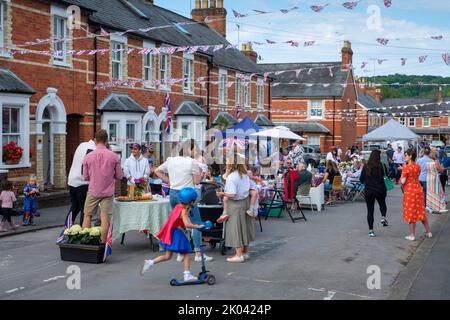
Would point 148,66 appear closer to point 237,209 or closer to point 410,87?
point 237,209

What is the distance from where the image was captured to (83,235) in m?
9.64

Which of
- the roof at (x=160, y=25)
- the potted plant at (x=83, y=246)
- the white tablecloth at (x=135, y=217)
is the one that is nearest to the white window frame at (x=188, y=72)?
the roof at (x=160, y=25)

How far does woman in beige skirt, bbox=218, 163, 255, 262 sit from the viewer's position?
9641 mm

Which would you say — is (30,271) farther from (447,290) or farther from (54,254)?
(447,290)

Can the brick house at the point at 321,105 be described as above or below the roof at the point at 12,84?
above

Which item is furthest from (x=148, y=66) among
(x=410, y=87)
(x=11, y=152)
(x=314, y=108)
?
(x=410, y=87)

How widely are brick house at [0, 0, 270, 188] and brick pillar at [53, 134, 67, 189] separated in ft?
0.11

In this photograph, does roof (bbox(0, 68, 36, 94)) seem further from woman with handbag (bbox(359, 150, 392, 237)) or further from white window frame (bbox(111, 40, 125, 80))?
woman with handbag (bbox(359, 150, 392, 237))

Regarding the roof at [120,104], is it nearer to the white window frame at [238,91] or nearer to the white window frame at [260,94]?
the white window frame at [238,91]

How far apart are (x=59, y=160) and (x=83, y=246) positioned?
34.9ft

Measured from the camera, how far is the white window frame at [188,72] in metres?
28.8

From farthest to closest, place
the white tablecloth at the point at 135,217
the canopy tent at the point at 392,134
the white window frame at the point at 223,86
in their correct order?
the white window frame at the point at 223,86, the canopy tent at the point at 392,134, the white tablecloth at the point at 135,217

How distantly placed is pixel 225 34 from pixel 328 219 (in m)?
28.6

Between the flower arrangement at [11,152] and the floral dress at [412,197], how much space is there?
10.5 metres
